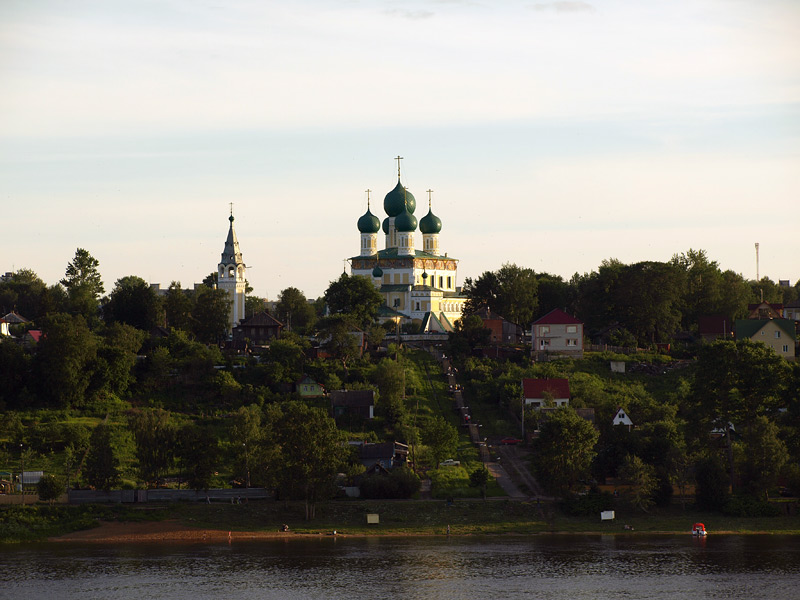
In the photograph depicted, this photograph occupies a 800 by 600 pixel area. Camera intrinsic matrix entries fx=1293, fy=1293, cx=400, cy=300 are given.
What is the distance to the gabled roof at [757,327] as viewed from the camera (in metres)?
Result: 95.4

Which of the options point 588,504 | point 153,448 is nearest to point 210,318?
point 153,448

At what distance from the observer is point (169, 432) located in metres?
69.7

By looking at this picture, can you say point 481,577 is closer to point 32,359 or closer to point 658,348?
point 32,359

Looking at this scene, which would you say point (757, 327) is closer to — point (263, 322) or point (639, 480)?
point (639, 480)

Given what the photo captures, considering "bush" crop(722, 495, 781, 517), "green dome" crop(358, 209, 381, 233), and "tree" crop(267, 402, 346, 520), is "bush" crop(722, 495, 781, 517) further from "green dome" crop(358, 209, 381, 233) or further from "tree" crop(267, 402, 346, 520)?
"green dome" crop(358, 209, 381, 233)

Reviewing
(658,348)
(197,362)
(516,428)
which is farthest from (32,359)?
(658,348)

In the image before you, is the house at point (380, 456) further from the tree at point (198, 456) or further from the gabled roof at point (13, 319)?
the gabled roof at point (13, 319)

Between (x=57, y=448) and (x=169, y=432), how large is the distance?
8625 millimetres

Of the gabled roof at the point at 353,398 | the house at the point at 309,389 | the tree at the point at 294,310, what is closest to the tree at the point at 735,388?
the gabled roof at the point at 353,398

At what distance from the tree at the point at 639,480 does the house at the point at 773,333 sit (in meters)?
30.9

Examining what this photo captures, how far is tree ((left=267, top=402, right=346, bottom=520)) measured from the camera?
→ 65.7 metres

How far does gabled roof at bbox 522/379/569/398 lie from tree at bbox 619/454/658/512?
15715 millimetres

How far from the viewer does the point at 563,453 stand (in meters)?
66.9

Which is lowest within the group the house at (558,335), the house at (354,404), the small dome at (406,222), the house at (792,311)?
the house at (354,404)
